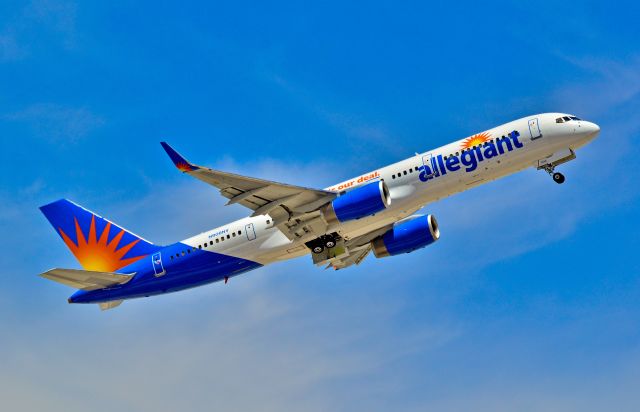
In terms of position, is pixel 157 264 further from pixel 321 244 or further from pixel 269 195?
pixel 321 244

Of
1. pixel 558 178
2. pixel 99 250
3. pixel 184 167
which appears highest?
pixel 99 250

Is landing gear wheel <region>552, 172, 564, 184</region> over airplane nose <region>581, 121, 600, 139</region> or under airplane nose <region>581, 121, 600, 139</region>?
under

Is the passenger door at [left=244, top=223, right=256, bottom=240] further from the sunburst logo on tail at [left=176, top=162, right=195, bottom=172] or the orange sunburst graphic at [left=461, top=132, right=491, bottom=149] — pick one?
the orange sunburst graphic at [left=461, top=132, right=491, bottom=149]

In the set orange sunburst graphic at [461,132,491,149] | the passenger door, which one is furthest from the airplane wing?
orange sunburst graphic at [461,132,491,149]

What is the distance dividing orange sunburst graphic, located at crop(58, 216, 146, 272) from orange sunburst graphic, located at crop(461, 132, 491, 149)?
20.3 meters

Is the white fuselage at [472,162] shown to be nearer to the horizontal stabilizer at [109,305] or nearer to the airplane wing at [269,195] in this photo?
the airplane wing at [269,195]

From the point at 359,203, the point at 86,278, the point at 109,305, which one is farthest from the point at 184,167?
the point at 109,305

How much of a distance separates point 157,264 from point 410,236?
14744 millimetres

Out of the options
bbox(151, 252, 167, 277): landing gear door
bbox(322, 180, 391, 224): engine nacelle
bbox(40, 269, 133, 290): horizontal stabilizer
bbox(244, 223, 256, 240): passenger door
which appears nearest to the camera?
bbox(322, 180, 391, 224): engine nacelle

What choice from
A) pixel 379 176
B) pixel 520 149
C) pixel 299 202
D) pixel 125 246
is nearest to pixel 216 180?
pixel 299 202

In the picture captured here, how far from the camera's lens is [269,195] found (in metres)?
47.2

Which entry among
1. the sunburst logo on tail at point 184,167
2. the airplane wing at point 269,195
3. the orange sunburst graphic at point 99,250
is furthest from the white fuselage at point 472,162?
the orange sunburst graphic at point 99,250

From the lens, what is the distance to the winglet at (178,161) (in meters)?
42.6

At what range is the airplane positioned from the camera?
155 ft
